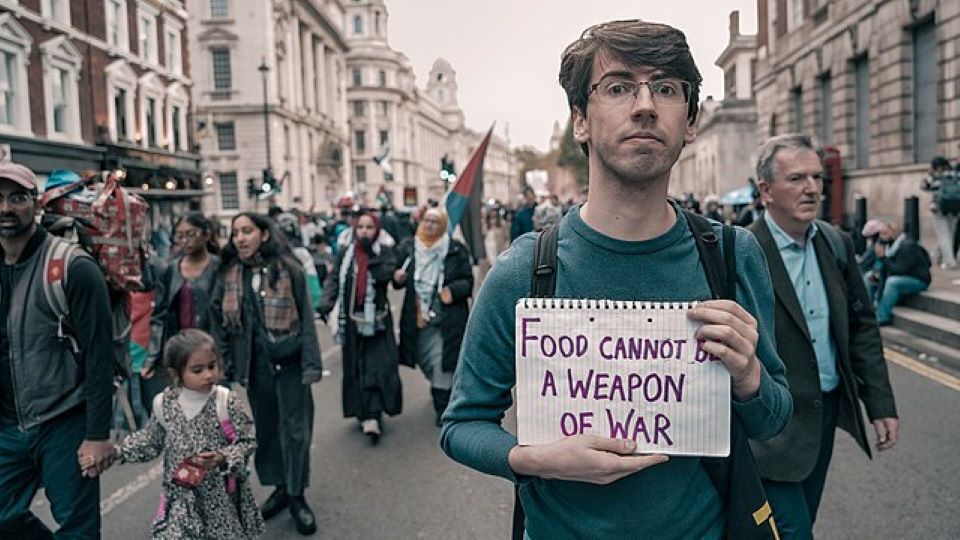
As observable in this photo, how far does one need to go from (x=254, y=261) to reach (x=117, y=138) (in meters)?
28.3

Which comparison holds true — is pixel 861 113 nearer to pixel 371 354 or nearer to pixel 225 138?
pixel 371 354

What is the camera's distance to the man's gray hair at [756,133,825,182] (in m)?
3.72

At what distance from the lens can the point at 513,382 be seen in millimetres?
1938

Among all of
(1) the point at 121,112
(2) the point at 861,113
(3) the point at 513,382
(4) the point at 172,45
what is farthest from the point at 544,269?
(4) the point at 172,45

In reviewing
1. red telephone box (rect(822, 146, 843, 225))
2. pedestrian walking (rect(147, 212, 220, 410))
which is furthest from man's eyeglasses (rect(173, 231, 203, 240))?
red telephone box (rect(822, 146, 843, 225))

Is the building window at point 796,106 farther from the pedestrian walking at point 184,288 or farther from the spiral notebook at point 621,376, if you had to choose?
the spiral notebook at point 621,376

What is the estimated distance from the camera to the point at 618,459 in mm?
1650

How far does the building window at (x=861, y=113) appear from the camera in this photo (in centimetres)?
2309

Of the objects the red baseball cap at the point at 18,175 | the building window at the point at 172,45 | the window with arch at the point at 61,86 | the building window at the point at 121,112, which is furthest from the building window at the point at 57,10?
the red baseball cap at the point at 18,175

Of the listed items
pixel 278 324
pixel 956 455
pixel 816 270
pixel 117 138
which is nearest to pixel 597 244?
pixel 816 270

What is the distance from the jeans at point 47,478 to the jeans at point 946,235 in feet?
49.5

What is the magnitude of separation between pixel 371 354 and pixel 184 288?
1.69m

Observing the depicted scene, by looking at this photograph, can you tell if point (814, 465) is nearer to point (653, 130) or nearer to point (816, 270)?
point (816, 270)

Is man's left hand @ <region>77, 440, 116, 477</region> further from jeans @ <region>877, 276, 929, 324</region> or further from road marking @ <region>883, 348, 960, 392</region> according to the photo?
jeans @ <region>877, 276, 929, 324</region>
